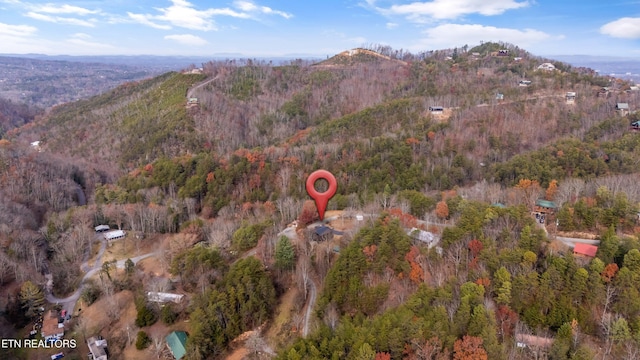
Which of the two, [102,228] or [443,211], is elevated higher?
[443,211]

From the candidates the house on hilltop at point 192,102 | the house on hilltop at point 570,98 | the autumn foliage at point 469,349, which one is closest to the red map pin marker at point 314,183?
the autumn foliage at point 469,349

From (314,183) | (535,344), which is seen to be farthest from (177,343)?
(535,344)

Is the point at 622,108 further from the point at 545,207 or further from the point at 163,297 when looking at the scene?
the point at 163,297

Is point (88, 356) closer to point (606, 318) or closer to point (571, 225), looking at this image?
point (606, 318)

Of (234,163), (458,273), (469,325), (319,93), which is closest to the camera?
(469,325)

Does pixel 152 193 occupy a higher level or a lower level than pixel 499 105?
lower

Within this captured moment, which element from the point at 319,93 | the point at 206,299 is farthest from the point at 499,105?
the point at 206,299

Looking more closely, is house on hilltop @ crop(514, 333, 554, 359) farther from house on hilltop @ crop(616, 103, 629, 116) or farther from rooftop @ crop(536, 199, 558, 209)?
house on hilltop @ crop(616, 103, 629, 116)
